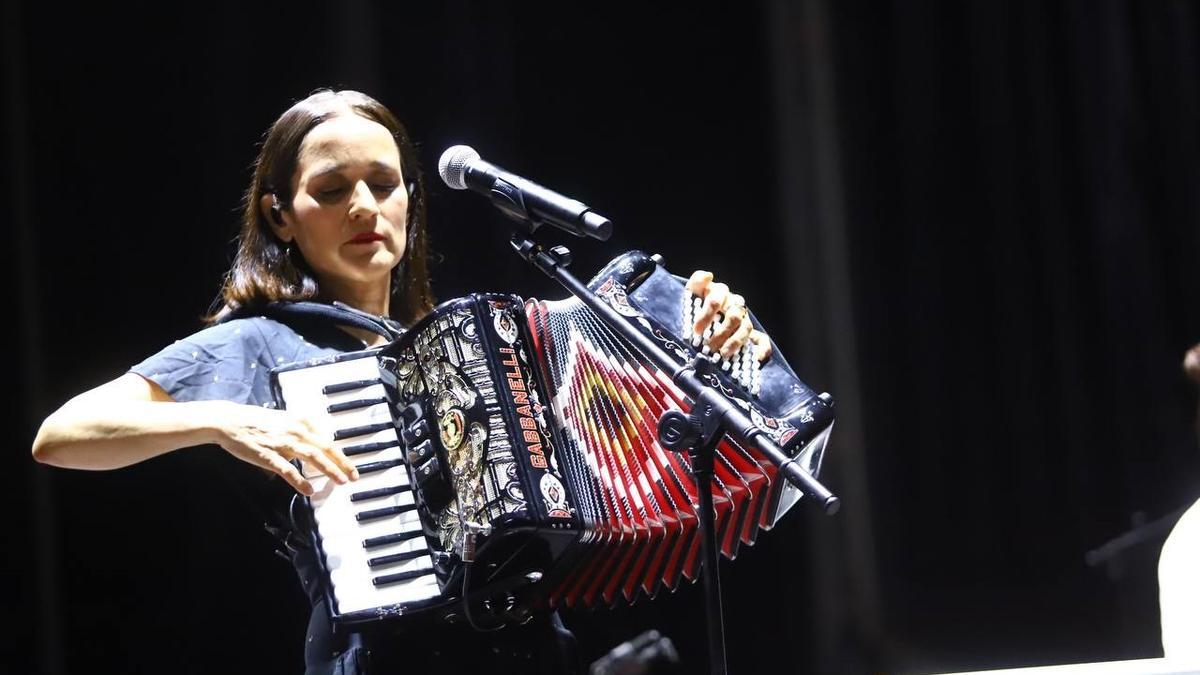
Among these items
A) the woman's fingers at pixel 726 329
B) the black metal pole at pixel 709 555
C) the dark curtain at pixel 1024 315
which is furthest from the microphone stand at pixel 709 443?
the dark curtain at pixel 1024 315

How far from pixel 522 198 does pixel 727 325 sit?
32cm

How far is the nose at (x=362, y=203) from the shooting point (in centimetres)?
190

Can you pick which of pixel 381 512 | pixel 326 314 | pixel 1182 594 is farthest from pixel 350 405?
pixel 1182 594

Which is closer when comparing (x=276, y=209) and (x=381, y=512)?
(x=381, y=512)

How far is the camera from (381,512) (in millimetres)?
1612

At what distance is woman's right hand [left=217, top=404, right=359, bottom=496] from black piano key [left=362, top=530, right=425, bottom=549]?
0.27 ft

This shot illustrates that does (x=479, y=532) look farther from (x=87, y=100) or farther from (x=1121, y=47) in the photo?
(x=1121, y=47)

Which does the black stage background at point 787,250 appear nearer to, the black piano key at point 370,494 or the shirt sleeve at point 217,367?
the shirt sleeve at point 217,367

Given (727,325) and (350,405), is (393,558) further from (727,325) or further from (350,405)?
(727,325)

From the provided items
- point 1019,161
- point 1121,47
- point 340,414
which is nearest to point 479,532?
point 340,414

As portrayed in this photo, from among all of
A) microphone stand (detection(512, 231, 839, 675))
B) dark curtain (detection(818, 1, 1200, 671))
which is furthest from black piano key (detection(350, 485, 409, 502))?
dark curtain (detection(818, 1, 1200, 671))

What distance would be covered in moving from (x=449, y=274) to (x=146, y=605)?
0.95 metres

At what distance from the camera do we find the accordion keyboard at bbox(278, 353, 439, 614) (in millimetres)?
1595

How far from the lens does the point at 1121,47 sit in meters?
2.93
